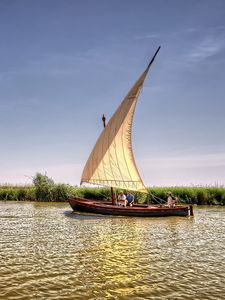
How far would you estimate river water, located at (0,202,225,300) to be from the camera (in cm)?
898

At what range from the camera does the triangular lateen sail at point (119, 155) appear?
30.4 m

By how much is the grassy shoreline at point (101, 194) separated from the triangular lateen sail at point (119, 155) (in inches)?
452

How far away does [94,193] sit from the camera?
47.3 meters

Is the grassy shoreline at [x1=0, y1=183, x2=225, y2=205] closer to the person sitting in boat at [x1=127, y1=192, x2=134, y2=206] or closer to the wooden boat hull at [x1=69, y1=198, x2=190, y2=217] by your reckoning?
the person sitting in boat at [x1=127, y1=192, x2=134, y2=206]

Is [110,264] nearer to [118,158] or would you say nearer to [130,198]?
[118,158]

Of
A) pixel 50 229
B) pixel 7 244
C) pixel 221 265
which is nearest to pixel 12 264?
pixel 7 244

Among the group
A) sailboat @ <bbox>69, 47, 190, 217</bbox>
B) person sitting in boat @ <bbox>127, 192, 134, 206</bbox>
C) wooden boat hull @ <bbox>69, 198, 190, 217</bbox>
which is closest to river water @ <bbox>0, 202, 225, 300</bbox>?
wooden boat hull @ <bbox>69, 198, 190, 217</bbox>

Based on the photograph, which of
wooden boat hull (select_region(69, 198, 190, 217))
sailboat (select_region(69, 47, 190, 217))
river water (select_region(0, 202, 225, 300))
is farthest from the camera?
sailboat (select_region(69, 47, 190, 217))

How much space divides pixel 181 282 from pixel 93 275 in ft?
8.13

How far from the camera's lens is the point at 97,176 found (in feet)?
101

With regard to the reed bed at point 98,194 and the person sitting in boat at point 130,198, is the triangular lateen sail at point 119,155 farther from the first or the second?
the reed bed at point 98,194

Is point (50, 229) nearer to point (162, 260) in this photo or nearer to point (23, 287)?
point (162, 260)

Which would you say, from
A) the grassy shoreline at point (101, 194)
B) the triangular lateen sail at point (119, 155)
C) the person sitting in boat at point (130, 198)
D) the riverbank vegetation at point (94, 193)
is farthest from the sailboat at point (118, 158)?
the grassy shoreline at point (101, 194)

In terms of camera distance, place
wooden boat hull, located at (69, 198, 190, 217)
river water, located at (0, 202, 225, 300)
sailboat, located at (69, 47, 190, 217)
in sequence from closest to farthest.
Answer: river water, located at (0, 202, 225, 300) → wooden boat hull, located at (69, 198, 190, 217) → sailboat, located at (69, 47, 190, 217)
